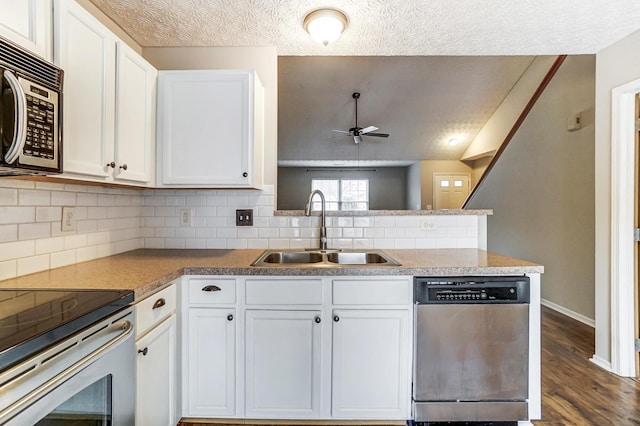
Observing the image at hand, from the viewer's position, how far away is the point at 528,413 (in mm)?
1619

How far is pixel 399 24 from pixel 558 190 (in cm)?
279

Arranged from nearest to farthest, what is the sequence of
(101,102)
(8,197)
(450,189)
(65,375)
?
(65,375)
(8,197)
(101,102)
(450,189)

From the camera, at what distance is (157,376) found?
4.60 ft

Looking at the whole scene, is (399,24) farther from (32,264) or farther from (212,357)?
(32,264)

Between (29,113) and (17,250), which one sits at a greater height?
(29,113)

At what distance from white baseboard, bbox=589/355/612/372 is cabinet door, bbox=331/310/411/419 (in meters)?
1.73

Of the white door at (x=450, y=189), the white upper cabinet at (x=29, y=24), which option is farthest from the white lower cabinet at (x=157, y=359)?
the white door at (x=450, y=189)

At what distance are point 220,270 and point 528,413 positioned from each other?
169 cm

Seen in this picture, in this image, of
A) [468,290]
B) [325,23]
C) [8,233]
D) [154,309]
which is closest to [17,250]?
[8,233]

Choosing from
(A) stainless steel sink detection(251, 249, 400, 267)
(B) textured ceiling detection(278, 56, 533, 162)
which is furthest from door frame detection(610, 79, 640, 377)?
(B) textured ceiling detection(278, 56, 533, 162)

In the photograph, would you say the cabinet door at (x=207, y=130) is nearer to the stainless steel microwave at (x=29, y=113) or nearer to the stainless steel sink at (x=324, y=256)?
the stainless steel sink at (x=324, y=256)

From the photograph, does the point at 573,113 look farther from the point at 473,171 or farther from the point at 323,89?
the point at 473,171

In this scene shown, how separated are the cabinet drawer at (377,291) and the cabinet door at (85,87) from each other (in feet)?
4.03

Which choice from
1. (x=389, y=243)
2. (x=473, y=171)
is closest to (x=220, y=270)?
(x=389, y=243)
